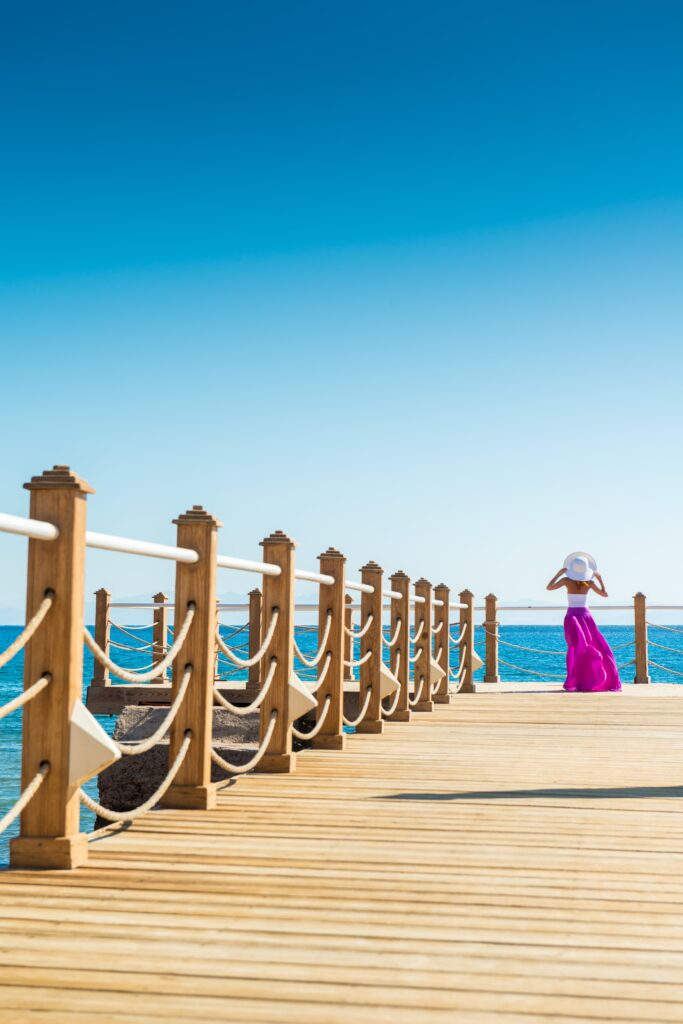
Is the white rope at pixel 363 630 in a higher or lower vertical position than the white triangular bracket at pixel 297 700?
higher

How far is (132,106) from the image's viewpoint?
20672 millimetres

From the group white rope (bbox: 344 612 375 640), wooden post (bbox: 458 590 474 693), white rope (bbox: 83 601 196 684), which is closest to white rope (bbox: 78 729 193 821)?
white rope (bbox: 83 601 196 684)

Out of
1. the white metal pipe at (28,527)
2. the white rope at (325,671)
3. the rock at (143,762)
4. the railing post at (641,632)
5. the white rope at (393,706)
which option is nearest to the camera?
the white metal pipe at (28,527)

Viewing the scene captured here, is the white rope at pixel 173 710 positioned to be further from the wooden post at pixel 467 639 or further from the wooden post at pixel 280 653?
the wooden post at pixel 467 639

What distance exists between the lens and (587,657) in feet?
44.1

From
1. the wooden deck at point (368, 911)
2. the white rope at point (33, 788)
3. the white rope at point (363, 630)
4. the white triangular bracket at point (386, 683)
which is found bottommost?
the wooden deck at point (368, 911)

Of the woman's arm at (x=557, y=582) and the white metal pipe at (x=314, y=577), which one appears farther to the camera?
the woman's arm at (x=557, y=582)

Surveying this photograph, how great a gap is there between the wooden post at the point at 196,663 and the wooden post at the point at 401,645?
4648mm

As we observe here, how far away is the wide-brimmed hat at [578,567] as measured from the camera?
1352 cm

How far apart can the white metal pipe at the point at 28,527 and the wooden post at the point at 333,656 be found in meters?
3.66

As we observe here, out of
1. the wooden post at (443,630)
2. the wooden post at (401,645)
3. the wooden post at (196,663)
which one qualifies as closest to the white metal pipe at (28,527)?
the wooden post at (196,663)

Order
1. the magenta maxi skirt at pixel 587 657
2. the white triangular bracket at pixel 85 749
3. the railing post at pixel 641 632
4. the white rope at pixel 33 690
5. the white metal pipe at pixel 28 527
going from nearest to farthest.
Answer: the white metal pipe at pixel 28 527 < the white rope at pixel 33 690 < the white triangular bracket at pixel 85 749 < the magenta maxi skirt at pixel 587 657 < the railing post at pixel 641 632

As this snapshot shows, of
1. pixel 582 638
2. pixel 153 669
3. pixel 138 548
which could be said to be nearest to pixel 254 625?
pixel 582 638

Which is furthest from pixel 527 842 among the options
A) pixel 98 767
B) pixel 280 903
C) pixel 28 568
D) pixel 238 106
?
pixel 238 106
